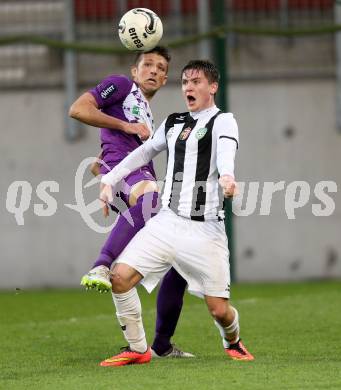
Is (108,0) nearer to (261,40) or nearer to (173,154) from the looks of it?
(261,40)

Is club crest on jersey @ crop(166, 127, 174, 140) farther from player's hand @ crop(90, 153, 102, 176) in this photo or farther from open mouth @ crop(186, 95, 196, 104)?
player's hand @ crop(90, 153, 102, 176)

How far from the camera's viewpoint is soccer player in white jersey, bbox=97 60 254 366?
6.04 meters

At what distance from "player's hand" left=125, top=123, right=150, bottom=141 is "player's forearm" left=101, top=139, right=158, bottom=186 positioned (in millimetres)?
282

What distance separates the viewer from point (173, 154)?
6.21 metres

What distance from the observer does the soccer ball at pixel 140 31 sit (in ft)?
22.7

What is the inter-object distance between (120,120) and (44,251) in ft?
24.3

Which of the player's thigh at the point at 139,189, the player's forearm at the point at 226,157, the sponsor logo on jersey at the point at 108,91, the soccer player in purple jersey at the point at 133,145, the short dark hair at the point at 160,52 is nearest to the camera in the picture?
the player's forearm at the point at 226,157

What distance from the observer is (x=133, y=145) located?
22.9 feet

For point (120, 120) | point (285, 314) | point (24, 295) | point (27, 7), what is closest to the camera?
point (120, 120)

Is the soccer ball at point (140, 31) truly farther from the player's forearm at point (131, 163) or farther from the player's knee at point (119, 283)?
the player's knee at point (119, 283)

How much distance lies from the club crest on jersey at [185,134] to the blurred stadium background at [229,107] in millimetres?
7257

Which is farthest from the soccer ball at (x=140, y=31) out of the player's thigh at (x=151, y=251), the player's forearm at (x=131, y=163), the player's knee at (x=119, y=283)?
the player's knee at (x=119, y=283)

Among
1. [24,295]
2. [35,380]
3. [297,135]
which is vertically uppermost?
[297,135]

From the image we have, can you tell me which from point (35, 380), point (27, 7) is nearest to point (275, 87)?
point (27, 7)
